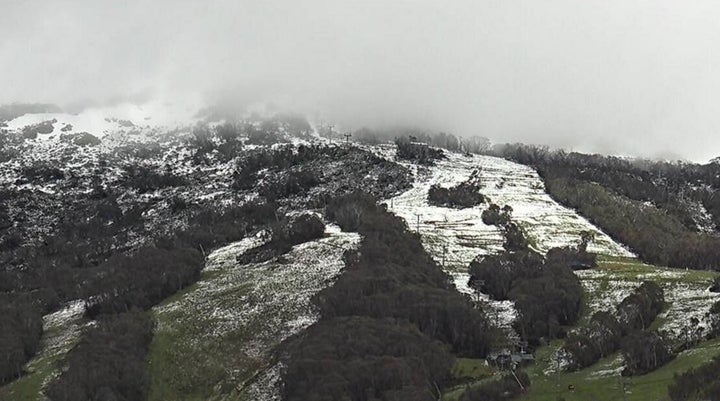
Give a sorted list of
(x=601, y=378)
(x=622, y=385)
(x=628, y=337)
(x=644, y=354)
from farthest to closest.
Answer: (x=628, y=337) < (x=644, y=354) < (x=601, y=378) < (x=622, y=385)

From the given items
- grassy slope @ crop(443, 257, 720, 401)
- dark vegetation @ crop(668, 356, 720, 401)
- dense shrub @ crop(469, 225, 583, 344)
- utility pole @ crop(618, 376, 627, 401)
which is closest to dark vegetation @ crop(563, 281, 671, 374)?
grassy slope @ crop(443, 257, 720, 401)

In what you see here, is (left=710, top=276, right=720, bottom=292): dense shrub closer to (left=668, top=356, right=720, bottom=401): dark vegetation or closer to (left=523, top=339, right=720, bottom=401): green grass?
(left=523, top=339, right=720, bottom=401): green grass

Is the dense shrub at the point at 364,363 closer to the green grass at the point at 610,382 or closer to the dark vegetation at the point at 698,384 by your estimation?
the green grass at the point at 610,382

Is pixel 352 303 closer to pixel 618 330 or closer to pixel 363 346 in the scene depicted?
pixel 363 346

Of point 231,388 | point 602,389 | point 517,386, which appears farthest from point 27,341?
point 602,389

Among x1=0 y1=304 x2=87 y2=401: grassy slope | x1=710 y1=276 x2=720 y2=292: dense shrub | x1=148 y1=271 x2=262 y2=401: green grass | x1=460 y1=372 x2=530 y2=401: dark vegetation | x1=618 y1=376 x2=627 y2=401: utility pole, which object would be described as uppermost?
Result: x1=618 y1=376 x2=627 y2=401: utility pole

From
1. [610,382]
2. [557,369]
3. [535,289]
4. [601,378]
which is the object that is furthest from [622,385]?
[535,289]

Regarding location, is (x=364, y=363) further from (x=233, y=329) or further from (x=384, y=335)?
(x=233, y=329)
